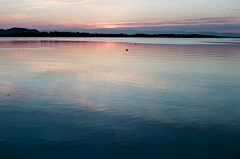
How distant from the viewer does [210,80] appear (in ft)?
55.6

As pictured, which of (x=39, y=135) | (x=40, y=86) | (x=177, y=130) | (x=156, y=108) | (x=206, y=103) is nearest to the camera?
(x=39, y=135)

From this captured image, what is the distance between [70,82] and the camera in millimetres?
15562

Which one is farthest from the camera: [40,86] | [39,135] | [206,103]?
[40,86]

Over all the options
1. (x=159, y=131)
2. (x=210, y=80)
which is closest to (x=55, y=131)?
(x=159, y=131)

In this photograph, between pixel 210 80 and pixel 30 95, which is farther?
pixel 210 80

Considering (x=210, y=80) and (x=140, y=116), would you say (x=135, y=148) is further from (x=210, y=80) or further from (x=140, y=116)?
(x=210, y=80)

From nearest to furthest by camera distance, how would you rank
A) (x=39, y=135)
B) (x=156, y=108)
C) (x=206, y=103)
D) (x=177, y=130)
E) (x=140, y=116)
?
(x=39, y=135)
(x=177, y=130)
(x=140, y=116)
(x=156, y=108)
(x=206, y=103)

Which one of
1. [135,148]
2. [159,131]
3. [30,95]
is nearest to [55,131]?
[135,148]

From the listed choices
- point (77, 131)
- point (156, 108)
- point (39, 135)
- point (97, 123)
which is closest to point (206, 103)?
point (156, 108)

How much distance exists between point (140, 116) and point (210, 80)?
357 inches

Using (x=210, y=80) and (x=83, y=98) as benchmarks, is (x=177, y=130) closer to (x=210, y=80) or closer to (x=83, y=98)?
(x=83, y=98)

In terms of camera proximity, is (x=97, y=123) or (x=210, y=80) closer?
(x=97, y=123)

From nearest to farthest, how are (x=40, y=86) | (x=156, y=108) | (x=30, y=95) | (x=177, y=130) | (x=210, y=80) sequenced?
1. (x=177, y=130)
2. (x=156, y=108)
3. (x=30, y=95)
4. (x=40, y=86)
5. (x=210, y=80)

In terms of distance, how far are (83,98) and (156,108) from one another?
3.33 metres
